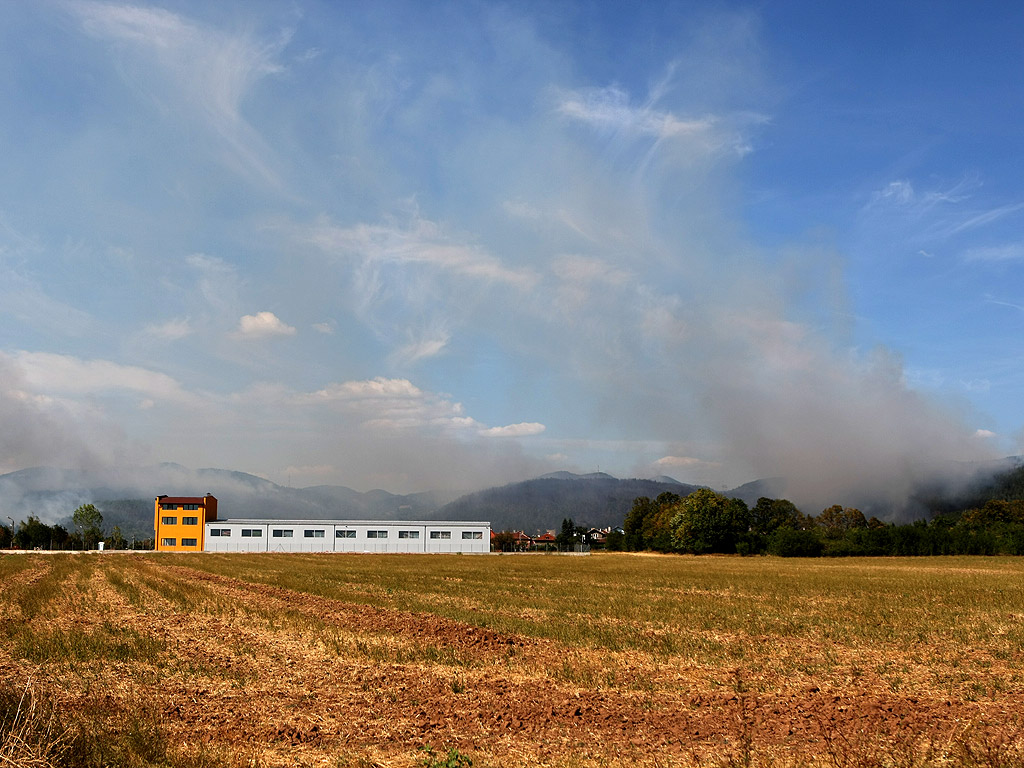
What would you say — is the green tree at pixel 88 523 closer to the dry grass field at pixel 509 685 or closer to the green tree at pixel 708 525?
the green tree at pixel 708 525

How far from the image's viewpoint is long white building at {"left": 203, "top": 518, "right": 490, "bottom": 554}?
12988cm

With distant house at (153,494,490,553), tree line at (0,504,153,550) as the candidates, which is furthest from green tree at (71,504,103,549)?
distant house at (153,494,490,553)

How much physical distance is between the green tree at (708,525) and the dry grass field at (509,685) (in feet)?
347

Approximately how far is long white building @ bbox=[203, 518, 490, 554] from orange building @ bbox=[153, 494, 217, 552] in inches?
94.8

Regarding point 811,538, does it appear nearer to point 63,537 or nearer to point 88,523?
point 88,523

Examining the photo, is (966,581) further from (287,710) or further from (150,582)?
(150,582)

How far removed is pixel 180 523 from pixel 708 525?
97.0 meters

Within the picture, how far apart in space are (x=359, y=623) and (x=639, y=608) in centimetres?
1199

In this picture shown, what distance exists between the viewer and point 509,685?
15.6 metres

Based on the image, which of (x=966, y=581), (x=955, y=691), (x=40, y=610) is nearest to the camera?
(x=955, y=691)

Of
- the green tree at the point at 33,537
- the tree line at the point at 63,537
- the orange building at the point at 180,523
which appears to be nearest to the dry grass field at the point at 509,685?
the orange building at the point at 180,523

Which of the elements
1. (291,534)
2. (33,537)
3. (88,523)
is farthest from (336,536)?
(88,523)

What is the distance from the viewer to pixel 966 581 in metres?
49.2

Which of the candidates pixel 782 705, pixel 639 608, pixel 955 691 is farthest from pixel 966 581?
pixel 782 705
